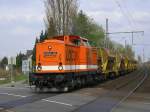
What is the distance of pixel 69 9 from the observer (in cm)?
5612

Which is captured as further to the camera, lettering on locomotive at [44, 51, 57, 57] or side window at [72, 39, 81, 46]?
side window at [72, 39, 81, 46]

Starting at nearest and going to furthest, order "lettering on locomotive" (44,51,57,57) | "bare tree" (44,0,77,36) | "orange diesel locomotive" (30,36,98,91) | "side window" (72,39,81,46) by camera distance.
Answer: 1. "orange diesel locomotive" (30,36,98,91)
2. "lettering on locomotive" (44,51,57,57)
3. "side window" (72,39,81,46)
4. "bare tree" (44,0,77,36)

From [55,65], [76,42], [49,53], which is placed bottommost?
[55,65]

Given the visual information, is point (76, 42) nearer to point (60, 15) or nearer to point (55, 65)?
point (55, 65)

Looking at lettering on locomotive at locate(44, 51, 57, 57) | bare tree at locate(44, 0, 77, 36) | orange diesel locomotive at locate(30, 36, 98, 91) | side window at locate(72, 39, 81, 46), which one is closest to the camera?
orange diesel locomotive at locate(30, 36, 98, 91)

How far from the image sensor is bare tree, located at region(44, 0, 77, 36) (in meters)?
54.5

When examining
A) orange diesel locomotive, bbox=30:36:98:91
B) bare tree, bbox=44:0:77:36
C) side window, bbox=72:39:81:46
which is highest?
bare tree, bbox=44:0:77:36

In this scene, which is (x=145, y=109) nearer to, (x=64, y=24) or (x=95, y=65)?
(x=95, y=65)

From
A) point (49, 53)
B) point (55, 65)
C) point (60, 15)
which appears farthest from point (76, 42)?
point (60, 15)

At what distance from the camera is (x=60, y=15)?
55.8 metres

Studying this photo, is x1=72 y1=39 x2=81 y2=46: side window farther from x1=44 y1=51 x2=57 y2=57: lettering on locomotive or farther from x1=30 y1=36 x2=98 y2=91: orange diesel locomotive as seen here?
x1=44 y1=51 x2=57 y2=57: lettering on locomotive

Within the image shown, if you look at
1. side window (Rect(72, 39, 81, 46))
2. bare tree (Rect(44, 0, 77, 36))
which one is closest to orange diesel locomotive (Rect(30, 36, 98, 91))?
side window (Rect(72, 39, 81, 46))

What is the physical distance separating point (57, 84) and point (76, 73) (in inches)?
99.3

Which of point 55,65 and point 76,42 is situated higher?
point 76,42
